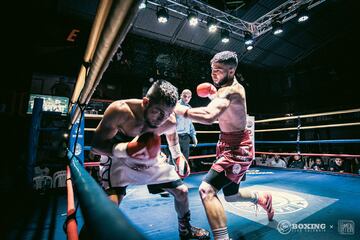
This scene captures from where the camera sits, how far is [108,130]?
126 centimetres

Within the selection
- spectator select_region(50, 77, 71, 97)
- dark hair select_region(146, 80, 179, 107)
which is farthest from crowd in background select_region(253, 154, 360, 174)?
spectator select_region(50, 77, 71, 97)

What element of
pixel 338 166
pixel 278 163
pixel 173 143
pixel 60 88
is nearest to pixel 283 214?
pixel 173 143

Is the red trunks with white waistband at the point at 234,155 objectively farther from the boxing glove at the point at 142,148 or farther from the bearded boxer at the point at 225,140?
the boxing glove at the point at 142,148

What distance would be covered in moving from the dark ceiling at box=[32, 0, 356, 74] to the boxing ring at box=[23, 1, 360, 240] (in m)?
5.07

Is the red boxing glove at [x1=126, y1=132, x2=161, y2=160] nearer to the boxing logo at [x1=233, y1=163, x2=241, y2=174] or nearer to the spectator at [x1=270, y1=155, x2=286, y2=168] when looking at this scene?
Result: the boxing logo at [x1=233, y1=163, x2=241, y2=174]

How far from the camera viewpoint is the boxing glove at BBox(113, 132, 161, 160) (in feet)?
3.38

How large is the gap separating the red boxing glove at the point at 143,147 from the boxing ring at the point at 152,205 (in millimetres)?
247

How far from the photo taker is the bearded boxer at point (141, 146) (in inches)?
43.3

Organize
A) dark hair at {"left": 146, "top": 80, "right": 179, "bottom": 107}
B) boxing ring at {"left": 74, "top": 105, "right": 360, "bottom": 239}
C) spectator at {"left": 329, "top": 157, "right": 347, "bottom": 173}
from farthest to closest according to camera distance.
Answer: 1. spectator at {"left": 329, "top": 157, "right": 347, "bottom": 173}
2. boxing ring at {"left": 74, "top": 105, "right": 360, "bottom": 239}
3. dark hair at {"left": 146, "top": 80, "right": 179, "bottom": 107}

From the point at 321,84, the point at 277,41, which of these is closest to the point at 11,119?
the point at 277,41

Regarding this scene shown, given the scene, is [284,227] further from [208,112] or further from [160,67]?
[160,67]

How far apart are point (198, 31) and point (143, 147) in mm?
7262

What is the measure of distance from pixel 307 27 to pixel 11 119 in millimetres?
10423


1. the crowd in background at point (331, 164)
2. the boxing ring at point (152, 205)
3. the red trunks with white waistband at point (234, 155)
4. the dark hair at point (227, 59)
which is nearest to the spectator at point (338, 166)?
the crowd in background at point (331, 164)
